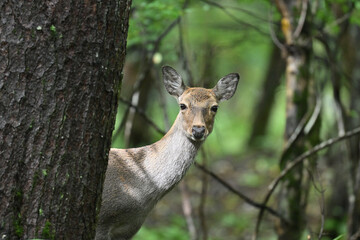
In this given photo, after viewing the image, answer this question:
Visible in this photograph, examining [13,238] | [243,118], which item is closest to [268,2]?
[13,238]

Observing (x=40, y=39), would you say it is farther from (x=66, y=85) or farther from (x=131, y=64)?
(x=131, y=64)

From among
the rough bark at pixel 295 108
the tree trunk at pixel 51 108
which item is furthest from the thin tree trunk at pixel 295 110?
the tree trunk at pixel 51 108

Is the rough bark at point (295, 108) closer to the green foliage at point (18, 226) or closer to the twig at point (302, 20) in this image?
the twig at point (302, 20)

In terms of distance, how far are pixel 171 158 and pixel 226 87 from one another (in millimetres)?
1042

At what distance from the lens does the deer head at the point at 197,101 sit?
453 centimetres

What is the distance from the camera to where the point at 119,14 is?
3.09m

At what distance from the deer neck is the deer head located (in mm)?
93

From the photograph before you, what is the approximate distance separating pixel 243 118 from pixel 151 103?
39.6 feet

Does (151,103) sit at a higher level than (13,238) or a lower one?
higher

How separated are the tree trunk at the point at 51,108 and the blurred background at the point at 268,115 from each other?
2.19m

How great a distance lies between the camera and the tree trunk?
2.82m

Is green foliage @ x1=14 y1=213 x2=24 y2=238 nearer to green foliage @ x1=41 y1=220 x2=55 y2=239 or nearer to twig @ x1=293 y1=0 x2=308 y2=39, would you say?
green foliage @ x1=41 y1=220 x2=55 y2=239

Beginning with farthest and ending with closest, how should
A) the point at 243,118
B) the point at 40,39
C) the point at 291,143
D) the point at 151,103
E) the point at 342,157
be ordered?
the point at 243,118 → the point at 151,103 → the point at 342,157 → the point at 291,143 → the point at 40,39

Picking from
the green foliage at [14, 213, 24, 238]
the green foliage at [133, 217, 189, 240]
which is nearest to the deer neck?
the green foliage at [14, 213, 24, 238]
